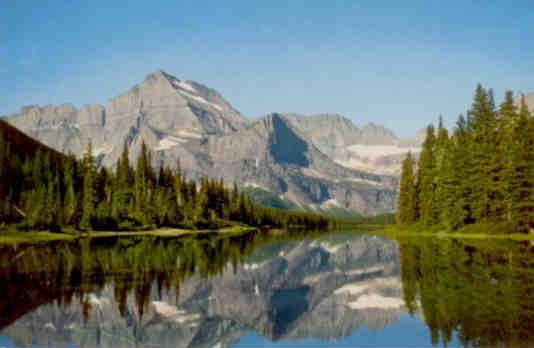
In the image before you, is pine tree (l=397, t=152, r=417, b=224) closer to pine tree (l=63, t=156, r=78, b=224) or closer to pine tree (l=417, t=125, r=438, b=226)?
pine tree (l=417, t=125, r=438, b=226)

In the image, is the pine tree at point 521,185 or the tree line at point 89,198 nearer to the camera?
the pine tree at point 521,185

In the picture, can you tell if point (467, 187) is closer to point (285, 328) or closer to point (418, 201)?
point (418, 201)

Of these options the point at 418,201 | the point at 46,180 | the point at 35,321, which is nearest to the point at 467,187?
the point at 418,201

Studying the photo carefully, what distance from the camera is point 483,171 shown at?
75.2 meters

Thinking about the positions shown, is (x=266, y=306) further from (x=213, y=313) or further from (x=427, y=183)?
(x=427, y=183)

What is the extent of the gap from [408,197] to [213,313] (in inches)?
3551

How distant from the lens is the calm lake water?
52.7 feet

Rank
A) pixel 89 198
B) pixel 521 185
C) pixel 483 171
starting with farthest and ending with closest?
1. pixel 89 198
2. pixel 483 171
3. pixel 521 185

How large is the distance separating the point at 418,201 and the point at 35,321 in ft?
312

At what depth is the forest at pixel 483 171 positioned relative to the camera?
67.7 metres

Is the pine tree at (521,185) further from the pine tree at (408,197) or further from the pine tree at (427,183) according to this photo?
the pine tree at (408,197)

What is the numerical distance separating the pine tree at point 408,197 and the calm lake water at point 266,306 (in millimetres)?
69272

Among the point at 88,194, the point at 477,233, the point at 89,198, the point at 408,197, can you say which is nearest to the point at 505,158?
the point at 477,233

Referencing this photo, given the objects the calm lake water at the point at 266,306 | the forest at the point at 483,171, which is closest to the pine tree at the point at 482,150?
the forest at the point at 483,171
